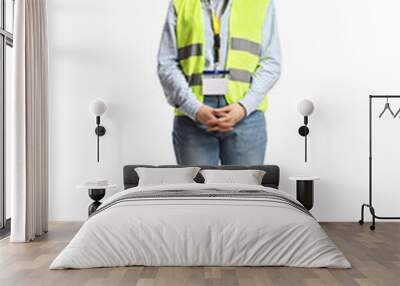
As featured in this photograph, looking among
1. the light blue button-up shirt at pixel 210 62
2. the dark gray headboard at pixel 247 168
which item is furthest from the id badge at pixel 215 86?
the dark gray headboard at pixel 247 168

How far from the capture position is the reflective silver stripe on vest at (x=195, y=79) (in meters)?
6.73

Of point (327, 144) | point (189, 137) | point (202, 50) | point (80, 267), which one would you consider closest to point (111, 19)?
point (202, 50)

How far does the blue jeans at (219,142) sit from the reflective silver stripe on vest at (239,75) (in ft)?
0.93

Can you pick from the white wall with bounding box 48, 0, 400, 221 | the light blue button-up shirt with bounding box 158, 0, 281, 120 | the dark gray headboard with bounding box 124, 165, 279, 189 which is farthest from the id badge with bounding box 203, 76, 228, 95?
the dark gray headboard with bounding box 124, 165, 279, 189

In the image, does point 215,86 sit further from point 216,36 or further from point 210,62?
point 216,36

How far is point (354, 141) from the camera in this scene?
6.90 metres

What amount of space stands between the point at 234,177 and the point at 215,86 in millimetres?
1188

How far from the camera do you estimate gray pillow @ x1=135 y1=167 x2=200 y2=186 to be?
20.6 ft

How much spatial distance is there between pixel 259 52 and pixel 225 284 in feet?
12.2

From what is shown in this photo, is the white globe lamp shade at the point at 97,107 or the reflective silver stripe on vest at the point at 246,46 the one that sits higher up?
the reflective silver stripe on vest at the point at 246,46

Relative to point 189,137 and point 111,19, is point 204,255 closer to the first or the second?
point 189,137

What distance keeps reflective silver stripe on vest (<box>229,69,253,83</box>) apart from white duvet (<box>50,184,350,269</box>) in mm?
2676

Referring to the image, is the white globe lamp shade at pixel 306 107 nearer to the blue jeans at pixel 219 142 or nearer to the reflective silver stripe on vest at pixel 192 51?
the blue jeans at pixel 219 142

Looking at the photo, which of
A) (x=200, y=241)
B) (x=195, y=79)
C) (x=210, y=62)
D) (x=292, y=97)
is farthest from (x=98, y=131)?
(x=200, y=241)
